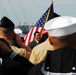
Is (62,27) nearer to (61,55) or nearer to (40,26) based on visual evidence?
(61,55)

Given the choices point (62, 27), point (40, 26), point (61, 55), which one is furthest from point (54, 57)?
point (40, 26)

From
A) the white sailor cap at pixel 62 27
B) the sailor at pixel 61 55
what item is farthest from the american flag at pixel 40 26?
Answer: the sailor at pixel 61 55

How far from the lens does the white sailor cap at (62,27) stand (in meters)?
3.60

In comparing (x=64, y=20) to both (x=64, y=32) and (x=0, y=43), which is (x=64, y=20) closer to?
(x=64, y=32)

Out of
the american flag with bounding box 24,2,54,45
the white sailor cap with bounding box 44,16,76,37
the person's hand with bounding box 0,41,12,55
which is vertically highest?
the white sailor cap with bounding box 44,16,76,37

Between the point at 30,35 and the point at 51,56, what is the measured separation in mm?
10800

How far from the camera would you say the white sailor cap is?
3.60 m

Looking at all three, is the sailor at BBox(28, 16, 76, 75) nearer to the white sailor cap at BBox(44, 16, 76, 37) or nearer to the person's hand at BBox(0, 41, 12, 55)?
the white sailor cap at BBox(44, 16, 76, 37)

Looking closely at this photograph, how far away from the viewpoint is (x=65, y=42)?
351 cm

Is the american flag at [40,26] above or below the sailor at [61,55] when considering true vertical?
below

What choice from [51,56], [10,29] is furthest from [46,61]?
[10,29]

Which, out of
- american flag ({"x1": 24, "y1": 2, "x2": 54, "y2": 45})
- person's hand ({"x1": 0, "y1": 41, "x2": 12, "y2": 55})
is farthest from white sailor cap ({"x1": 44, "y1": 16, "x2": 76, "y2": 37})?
american flag ({"x1": 24, "y1": 2, "x2": 54, "y2": 45})

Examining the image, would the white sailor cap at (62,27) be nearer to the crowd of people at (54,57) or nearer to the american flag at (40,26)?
the crowd of people at (54,57)

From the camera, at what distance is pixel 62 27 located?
3656 mm
